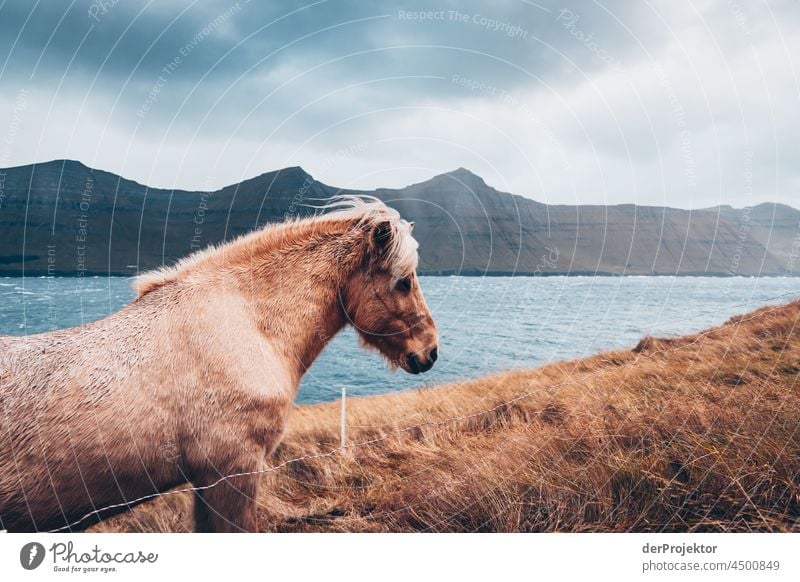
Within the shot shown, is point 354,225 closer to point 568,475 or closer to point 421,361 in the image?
point 421,361

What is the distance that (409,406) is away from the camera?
142 inches

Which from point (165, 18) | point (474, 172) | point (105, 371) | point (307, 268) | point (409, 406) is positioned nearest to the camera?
point (105, 371)

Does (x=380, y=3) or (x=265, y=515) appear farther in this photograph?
(x=380, y=3)

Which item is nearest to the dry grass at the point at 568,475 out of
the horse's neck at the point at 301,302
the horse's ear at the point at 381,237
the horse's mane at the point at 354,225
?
the horse's neck at the point at 301,302

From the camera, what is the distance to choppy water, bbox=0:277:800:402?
2.62m

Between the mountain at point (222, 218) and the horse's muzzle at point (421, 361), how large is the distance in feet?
2.03

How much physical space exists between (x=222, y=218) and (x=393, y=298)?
1.38 m

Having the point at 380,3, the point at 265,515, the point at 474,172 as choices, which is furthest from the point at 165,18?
the point at 265,515

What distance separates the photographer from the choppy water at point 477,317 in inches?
103

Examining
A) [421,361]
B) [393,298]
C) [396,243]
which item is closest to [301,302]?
[393,298]
